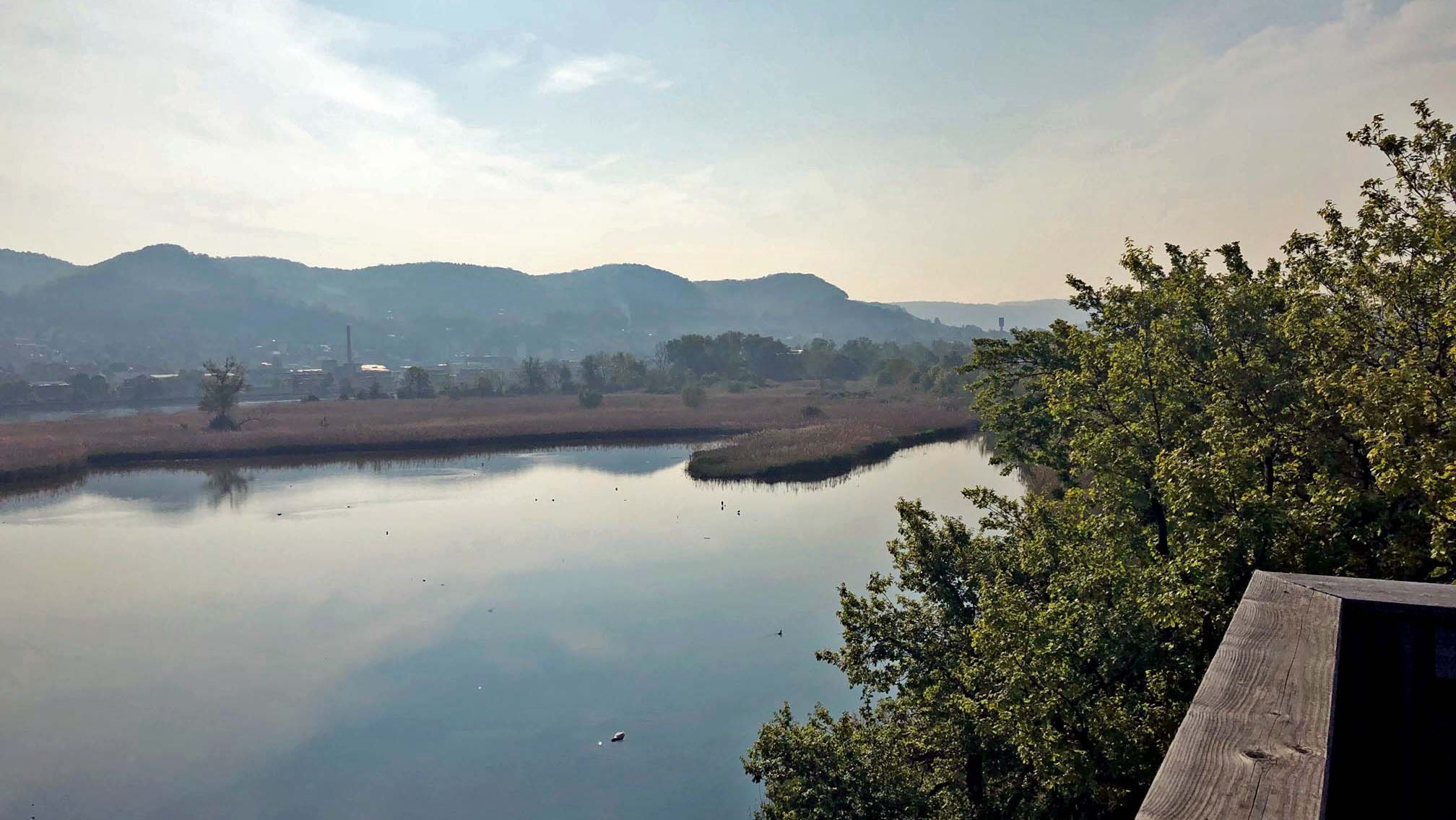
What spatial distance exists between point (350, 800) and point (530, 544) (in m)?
24.7

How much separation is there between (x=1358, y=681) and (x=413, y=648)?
1363 inches

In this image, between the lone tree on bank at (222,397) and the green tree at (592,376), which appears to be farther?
the green tree at (592,376)

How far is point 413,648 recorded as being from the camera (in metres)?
33.4

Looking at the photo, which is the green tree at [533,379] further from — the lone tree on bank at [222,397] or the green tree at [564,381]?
the lone tree on bank at [222,397]

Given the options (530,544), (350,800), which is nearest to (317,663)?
(350,800)

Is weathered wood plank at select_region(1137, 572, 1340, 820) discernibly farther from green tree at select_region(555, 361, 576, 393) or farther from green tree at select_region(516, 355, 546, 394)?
green tree at select_region(516, 355, 546, 394)

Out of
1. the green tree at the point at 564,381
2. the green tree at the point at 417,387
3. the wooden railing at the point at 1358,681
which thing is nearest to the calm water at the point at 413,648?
the wooden railing at the point at 1358,681

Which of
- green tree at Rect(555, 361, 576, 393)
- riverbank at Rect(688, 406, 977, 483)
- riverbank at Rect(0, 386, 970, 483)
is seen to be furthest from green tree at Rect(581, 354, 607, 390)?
riverbank at Rect(688, 406, 977, 483)

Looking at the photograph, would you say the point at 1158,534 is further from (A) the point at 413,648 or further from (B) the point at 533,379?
(B) the point at 533,379

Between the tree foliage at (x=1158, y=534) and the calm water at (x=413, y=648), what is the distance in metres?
8.28

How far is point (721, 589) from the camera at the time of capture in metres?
39.0

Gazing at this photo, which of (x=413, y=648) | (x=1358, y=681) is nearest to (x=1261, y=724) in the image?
(x=1358, y=681)

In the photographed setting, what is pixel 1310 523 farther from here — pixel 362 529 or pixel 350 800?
pixel 362 529

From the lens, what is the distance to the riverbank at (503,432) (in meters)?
72.3
